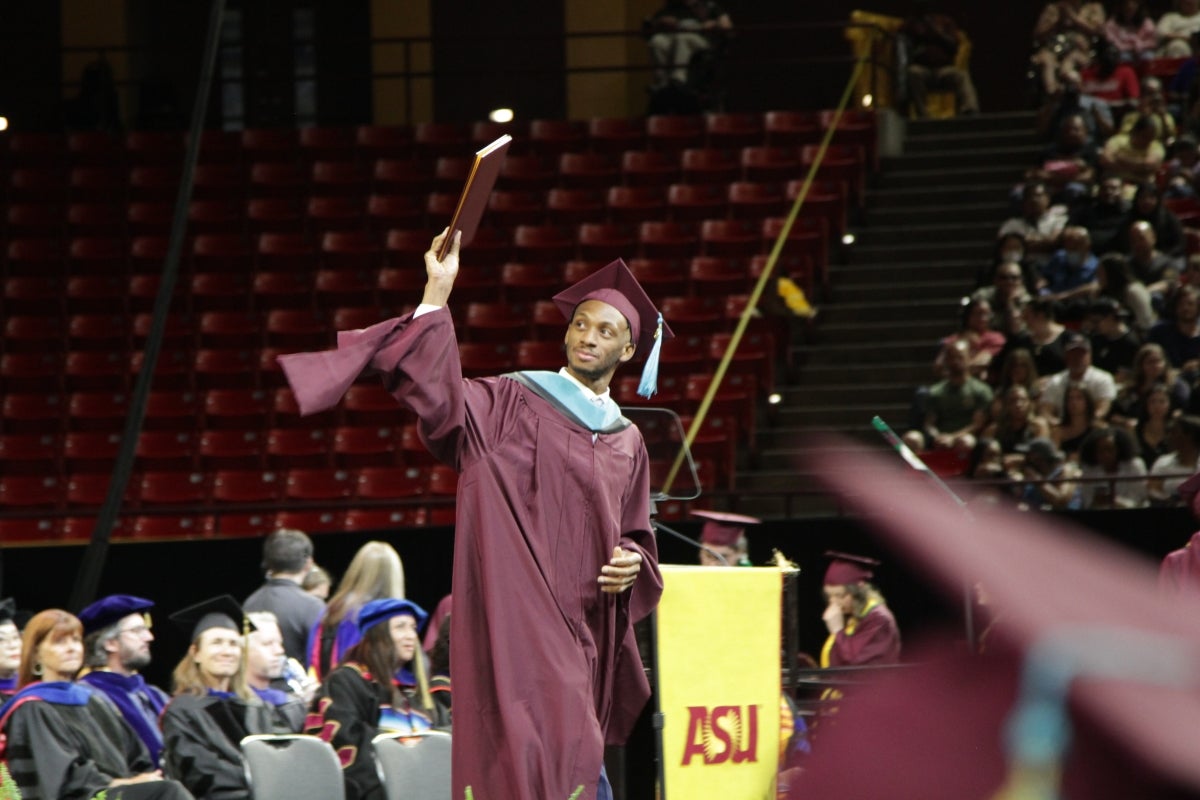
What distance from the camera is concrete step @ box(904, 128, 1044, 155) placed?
1420cm

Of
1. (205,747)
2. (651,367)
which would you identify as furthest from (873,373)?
(651,367)

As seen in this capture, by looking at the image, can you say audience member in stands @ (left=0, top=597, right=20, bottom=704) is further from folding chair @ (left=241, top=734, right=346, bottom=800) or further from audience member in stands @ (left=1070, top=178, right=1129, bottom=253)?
audience member in stands @ (left=1070, top=178, right=1129, bottom=253)

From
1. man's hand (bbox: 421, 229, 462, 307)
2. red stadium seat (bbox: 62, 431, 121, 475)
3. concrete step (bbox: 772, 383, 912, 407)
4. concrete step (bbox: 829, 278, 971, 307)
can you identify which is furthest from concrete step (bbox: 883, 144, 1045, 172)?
man's hand (bbox: 421, 229, 462, 307)

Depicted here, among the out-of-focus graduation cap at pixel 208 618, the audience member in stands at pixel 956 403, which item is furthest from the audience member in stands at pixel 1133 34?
the out-of-focus graduation cap at pixel 208 618

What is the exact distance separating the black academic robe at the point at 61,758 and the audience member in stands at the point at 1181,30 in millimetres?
10189

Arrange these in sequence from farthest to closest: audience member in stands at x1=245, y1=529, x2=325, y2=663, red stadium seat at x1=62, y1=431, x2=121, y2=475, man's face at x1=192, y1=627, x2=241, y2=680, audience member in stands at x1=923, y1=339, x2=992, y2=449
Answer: red stadium seat at x1=62, y1=431, x2=121, y2=475
audience member in stands at x1=923, y1=339, x2=992, y2=449
audience member in stands at x1=245, y1=529, x2=325, y2=663
man's face at x1=192, y1=627, x2=241, y2=680

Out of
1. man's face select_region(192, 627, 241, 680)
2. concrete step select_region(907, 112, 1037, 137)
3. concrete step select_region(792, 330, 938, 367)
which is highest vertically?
concrete step select_region(907, 112, 1037, 137)

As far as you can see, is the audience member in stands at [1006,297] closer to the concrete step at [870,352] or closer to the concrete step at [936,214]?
the concrete step at [870,352]

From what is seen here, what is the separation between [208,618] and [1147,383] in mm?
5321

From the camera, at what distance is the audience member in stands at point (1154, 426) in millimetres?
9086

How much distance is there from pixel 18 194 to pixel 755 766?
→ 10.8 m

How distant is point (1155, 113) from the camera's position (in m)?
11.7

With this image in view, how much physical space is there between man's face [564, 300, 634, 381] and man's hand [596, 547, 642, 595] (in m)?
0.43

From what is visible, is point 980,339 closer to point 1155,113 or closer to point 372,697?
point 1155,113
